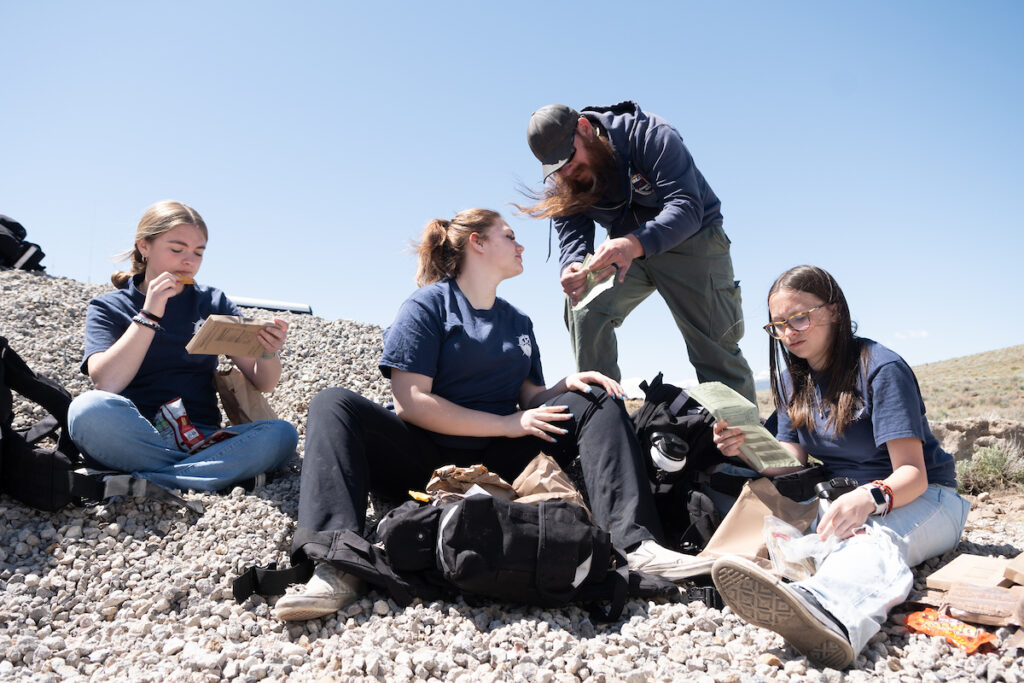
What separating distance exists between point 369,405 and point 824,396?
2.11m

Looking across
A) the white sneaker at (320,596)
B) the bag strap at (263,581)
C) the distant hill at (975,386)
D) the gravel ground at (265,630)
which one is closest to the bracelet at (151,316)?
the gravel ground at (265,630)

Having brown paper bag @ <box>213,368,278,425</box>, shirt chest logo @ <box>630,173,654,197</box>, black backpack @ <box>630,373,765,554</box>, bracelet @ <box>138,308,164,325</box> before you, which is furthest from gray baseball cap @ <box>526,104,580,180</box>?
bracelet @ <box>138,308,164,325</box>

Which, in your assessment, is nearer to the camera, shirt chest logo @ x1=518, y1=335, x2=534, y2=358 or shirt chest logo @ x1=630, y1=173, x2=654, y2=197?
shirt chest logo @ x1=518, y1=335, x2=534, y2=358

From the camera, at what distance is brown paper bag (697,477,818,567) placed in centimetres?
335

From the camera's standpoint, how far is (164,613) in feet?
10.4

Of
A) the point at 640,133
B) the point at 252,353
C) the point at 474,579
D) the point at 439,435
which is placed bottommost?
the point at 474,579

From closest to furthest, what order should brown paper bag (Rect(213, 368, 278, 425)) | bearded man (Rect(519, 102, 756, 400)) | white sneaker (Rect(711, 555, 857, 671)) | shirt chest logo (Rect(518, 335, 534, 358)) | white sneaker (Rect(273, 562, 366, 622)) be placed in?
white sneaker (Rect(711, 555, 857, 671)) → white sneaker (Rect(273, 562, 366, 622)) → shirt chest logo (Rect(518, 335, 534, 358)) → brown paper bag (Rect(213, 368, 278, 425)) → bearded man (Rect(519, 102, 756, 400))

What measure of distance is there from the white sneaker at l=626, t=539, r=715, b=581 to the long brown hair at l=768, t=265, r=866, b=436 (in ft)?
2.90

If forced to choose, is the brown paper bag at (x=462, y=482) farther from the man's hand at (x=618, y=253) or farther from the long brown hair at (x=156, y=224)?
the long brown hair at (x=156, y=224)

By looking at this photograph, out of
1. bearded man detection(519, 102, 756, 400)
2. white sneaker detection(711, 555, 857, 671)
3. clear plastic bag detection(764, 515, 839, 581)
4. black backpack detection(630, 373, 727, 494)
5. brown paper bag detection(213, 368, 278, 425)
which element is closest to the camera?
white sneaker detection(711, 555, 857, 671)

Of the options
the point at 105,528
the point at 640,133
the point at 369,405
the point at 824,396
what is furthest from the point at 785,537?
the point at 105,528

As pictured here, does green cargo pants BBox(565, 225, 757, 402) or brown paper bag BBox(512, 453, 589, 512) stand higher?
green cargo pants BBox(565, 225, 757, 402)

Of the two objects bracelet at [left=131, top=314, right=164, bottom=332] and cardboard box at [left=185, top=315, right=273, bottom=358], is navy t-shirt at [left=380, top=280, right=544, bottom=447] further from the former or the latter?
bracelet at [left=131, top=314, right=164, bottom=332]

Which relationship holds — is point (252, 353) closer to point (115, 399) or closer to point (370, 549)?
point (115, 399)
